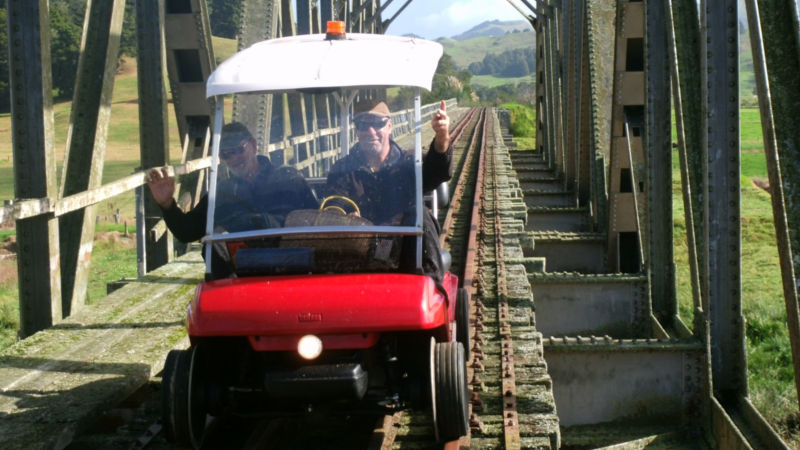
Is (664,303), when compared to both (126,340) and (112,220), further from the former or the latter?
(112,220)

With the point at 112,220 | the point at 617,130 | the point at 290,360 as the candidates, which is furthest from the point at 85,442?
the point at 112,220

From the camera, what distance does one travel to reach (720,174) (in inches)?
246

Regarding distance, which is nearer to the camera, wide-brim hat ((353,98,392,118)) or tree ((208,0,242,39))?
wide-brim hat ((353,98,392,118))

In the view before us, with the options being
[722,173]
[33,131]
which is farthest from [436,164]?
[33,131]

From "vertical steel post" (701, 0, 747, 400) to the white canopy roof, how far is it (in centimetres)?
202

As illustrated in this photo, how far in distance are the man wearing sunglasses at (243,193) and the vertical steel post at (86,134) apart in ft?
11.3

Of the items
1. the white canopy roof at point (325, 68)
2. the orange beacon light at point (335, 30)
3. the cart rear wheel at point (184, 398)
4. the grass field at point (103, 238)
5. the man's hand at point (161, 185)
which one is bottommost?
the grass field at point (103, 238)

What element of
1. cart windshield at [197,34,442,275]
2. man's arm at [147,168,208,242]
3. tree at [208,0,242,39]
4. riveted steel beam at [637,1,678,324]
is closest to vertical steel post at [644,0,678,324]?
riveted steel beam at [637,1,678,324]

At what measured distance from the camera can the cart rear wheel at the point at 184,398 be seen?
14.5ft

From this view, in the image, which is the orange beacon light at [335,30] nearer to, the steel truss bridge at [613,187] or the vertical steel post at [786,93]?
the steel truss bridge at [613,187]

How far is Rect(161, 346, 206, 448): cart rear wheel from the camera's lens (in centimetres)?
443

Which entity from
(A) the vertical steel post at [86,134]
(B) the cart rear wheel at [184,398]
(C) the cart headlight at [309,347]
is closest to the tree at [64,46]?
(A) the vertical steel post at [86,134]

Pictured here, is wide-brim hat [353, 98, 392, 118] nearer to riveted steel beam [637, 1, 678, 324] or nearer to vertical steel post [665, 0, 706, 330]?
vertical steel post [665, 0, 706, 330]

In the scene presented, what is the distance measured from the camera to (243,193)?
5086mm
